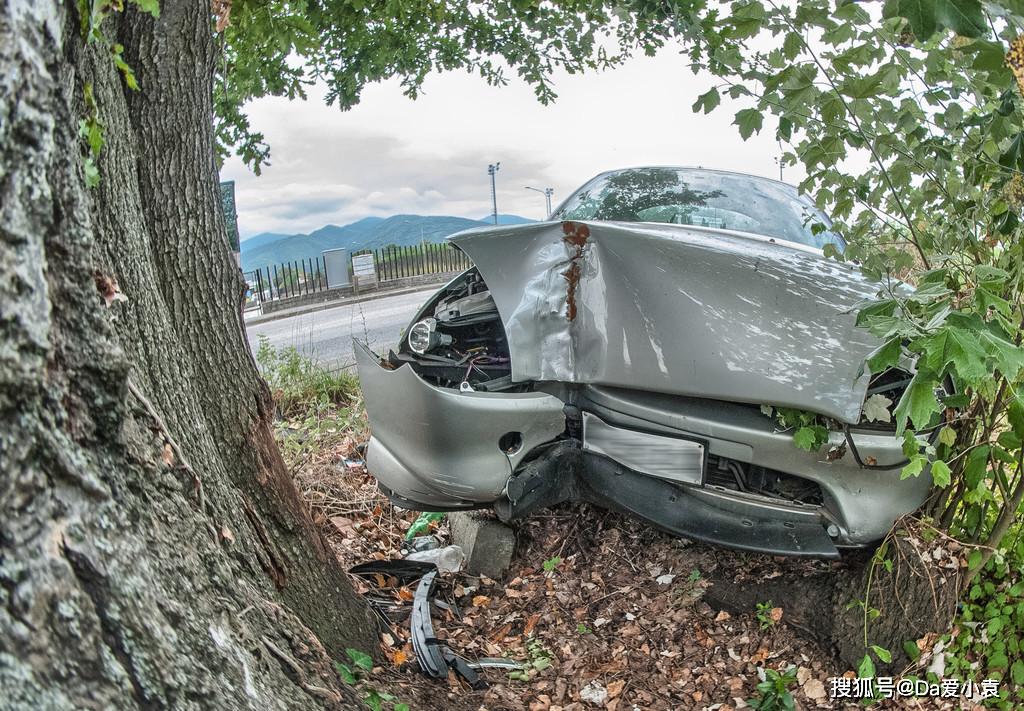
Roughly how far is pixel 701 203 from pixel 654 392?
1.60 m

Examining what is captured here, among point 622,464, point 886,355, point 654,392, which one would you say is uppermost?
point 886,355

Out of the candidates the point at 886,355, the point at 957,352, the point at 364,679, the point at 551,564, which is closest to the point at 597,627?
the point at 551,564

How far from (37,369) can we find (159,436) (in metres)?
0.41

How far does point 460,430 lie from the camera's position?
2.83 metres

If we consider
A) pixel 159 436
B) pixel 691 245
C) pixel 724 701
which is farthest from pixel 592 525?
pixel 159 436

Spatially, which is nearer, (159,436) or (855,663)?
(159,436)

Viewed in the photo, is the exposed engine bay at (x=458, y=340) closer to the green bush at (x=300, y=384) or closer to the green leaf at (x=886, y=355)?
the green leaf at (x=886, y=355)

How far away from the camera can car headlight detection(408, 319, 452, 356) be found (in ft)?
10.6

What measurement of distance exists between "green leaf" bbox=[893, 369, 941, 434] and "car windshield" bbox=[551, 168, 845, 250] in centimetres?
210

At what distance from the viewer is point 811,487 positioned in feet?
8.96

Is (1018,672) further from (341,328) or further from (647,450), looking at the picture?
(341,328)

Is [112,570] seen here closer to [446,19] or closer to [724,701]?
[724,701]

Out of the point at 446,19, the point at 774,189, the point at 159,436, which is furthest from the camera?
the point at 446,19

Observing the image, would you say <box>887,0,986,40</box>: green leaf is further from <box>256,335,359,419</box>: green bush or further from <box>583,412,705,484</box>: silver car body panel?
<box>256,335,359,419</box>: green bush
